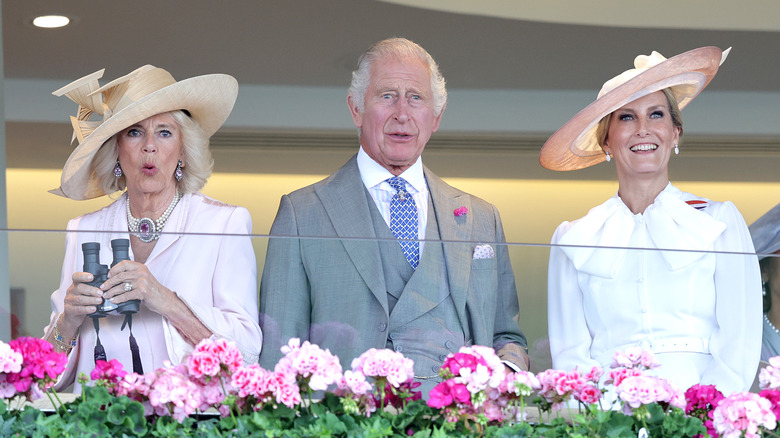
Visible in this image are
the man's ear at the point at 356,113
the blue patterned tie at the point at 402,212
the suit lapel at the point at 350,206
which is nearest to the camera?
the suit lapel at the point at 350,206

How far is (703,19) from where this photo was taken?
19.2 feet

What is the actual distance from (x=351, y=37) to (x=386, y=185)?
10.3ft

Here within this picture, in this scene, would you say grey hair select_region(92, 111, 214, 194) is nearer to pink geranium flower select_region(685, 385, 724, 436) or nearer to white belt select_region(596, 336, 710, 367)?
white belt select_region(596, 336, 710, 367)

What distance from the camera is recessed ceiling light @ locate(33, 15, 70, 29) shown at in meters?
5.31

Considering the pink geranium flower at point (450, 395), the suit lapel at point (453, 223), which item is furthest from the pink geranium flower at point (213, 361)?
the suit lapel at point (453, 223)

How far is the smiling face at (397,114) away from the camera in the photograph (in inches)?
Result: 109

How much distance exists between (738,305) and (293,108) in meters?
4.39

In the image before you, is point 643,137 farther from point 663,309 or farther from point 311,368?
point 311,368

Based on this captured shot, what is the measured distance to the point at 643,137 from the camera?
2.75 meters

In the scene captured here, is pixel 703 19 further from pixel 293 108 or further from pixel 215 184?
pixel 215 184

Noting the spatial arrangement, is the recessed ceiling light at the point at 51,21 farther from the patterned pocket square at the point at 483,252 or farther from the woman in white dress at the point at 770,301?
the woman in white dress at the point at 770,301

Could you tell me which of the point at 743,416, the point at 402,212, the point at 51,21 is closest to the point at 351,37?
the point at 51,21

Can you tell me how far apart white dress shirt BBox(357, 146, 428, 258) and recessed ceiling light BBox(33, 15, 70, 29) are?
3048mm

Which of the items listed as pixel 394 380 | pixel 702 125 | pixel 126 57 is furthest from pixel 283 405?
pixel 702 125
